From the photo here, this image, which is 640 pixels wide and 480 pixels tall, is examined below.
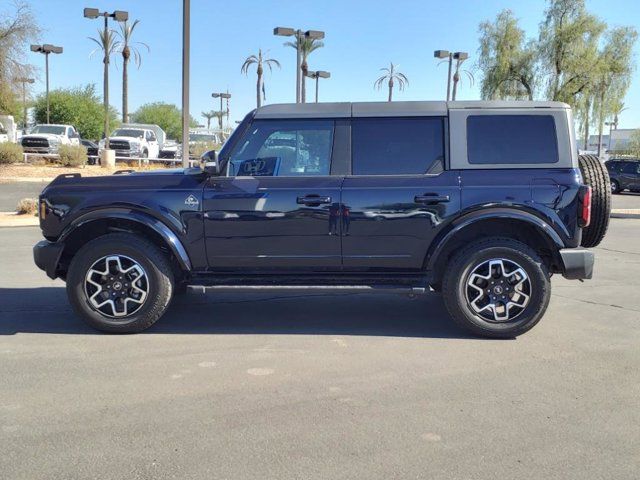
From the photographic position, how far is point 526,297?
17.9ft

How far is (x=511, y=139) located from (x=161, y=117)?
7818 cm

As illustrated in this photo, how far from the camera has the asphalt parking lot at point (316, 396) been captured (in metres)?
3.32

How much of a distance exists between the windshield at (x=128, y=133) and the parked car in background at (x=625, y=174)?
2392cm

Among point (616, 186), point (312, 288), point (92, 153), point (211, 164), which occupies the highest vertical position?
point (92, 153)

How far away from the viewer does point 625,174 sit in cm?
3028

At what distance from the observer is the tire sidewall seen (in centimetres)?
539

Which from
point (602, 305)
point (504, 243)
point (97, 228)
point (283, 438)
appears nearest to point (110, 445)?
point (283, 438)

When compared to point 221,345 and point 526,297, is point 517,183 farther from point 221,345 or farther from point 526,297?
point 221,345

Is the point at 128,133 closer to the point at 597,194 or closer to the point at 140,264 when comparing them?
the point at 140,264

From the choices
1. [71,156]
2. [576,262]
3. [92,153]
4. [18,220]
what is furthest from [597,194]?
[92,153]

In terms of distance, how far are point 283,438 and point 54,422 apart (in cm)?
139

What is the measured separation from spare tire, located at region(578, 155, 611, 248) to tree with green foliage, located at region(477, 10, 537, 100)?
3075cm

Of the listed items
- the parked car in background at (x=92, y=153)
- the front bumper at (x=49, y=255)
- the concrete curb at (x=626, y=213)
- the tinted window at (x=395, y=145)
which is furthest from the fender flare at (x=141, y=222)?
the parked car in background at (x=92, y=153)

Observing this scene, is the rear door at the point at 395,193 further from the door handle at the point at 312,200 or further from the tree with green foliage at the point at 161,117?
the tree with green foliage at the point at 161,117
